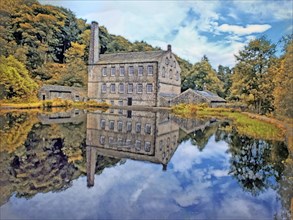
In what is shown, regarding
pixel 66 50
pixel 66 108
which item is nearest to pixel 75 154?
pixel 66 50

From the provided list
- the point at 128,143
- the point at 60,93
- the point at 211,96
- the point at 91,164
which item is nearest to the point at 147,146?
the point at 128,143

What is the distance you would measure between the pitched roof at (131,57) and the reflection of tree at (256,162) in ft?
29.6

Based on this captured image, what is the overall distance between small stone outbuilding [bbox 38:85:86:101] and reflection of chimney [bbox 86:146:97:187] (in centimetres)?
379

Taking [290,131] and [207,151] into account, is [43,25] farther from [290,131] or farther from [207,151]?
[290,131]

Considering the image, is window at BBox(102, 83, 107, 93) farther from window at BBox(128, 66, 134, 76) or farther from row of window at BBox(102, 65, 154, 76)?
window at BBox(128, 66, 134, 76)

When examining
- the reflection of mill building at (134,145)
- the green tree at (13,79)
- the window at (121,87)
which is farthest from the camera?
the window at (121,87)

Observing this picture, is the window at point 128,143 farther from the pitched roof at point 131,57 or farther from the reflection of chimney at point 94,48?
the pitched roof at point 131,57

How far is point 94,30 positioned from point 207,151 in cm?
923

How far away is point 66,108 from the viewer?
33.0 feet

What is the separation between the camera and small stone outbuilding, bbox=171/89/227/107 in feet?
36.2

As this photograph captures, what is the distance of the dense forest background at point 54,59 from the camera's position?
4.54 meters

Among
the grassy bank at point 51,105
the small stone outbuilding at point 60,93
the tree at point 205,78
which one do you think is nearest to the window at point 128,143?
the grassy bank at point 51,105

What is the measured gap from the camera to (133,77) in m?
13.3

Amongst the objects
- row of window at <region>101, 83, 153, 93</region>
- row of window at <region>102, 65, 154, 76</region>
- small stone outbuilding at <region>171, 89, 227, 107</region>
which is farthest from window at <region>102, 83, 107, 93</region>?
small stone outbuilding at <region>171, 89, 227, 107</region>
